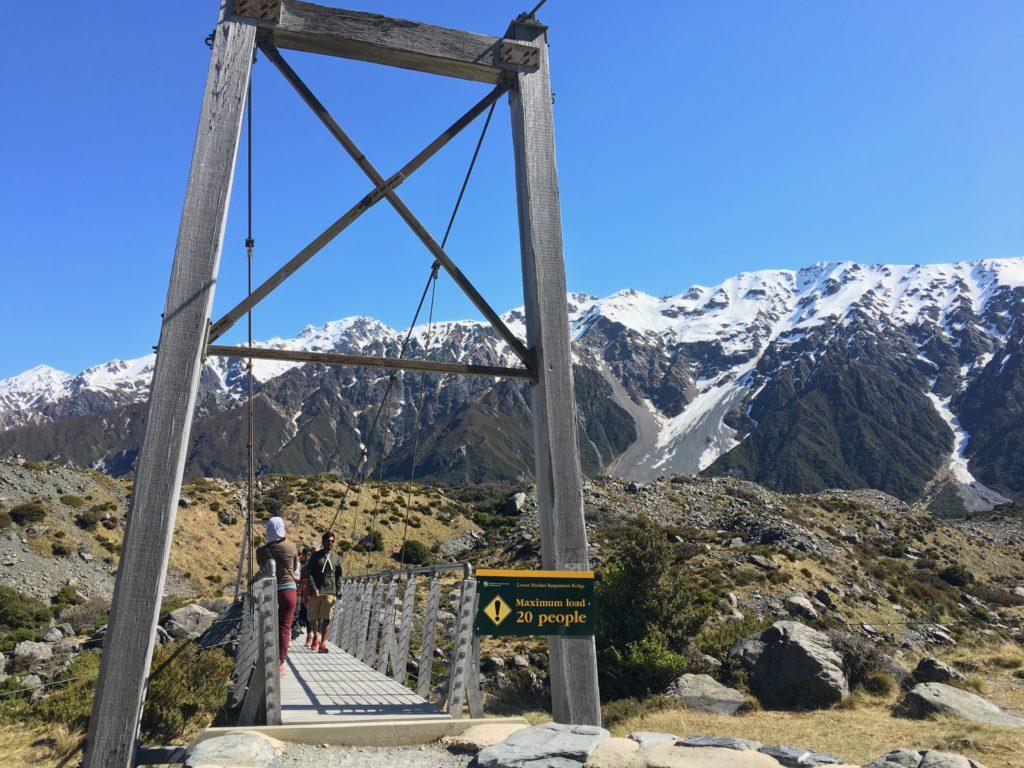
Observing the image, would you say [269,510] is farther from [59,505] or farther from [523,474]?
[523,474]

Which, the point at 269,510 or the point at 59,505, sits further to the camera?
the point at 269,510

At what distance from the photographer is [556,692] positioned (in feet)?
17.1

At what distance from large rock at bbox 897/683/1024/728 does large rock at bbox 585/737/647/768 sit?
11.2 m

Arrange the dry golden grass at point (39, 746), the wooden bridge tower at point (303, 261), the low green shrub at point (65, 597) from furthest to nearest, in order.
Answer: the low green shrub at point (65, 597)
the dry golden grass at point (39, 746)
the wooden bridge tower at point (303, 261)

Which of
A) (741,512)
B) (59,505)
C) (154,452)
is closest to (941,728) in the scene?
(154,452)

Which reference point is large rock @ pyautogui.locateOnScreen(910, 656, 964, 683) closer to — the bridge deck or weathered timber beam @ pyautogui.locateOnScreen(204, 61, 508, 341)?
the bridge deck

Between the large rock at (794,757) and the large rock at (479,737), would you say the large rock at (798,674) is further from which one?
the large rock at (479,737)

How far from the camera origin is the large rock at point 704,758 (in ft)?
12.1

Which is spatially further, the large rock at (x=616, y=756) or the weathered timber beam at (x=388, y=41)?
the weathered timber beam at (x=388, y=41)

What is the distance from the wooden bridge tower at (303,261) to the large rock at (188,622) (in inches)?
539

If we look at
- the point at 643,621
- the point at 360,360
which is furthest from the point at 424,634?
the point at 643,621

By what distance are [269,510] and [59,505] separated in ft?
38.6

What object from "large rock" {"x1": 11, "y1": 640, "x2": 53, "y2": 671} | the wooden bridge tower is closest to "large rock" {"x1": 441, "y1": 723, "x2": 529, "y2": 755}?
the wooden bridge tower

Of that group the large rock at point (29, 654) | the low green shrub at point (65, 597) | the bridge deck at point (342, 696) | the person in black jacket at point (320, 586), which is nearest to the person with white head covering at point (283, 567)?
the bridge deck at point (342, 696)
